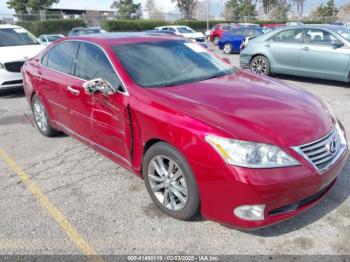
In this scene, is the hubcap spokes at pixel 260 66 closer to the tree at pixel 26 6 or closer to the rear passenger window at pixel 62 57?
the rear passenger window at pixel 62 57

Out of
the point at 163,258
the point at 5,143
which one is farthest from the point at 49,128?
the point at 163,258

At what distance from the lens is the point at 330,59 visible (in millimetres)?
8062

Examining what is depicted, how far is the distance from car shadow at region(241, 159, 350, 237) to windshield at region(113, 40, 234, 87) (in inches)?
64.4

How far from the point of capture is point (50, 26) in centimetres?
3328

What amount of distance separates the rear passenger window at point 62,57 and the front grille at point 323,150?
2.92 metres

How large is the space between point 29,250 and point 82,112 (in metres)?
1.66

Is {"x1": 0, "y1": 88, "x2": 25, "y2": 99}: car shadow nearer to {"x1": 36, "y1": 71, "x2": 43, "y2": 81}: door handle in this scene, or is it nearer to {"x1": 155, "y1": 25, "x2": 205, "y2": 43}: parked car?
{"x1": 36, "y1": 71, "x2": 43, "y2": 81}: door handle

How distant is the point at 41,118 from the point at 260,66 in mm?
6357

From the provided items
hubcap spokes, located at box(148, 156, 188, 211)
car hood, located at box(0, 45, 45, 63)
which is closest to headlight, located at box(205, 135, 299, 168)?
hubcap spokes, located at box(148, 156, 188, 211)

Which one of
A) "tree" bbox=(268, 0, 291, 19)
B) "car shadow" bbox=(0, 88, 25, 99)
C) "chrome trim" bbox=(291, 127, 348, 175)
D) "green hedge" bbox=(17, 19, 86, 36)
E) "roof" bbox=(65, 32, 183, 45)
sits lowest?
"car shadow" bbox=(0, 88, 25, 99)

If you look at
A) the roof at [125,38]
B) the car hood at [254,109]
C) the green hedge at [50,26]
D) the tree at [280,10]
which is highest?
the tree at [280,10]

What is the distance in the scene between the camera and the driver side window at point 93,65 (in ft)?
11.6

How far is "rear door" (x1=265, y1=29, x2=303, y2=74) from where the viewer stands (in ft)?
28.7

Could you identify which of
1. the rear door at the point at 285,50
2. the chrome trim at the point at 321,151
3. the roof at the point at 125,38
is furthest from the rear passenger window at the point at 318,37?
the chrome trim at the point at 321,151
